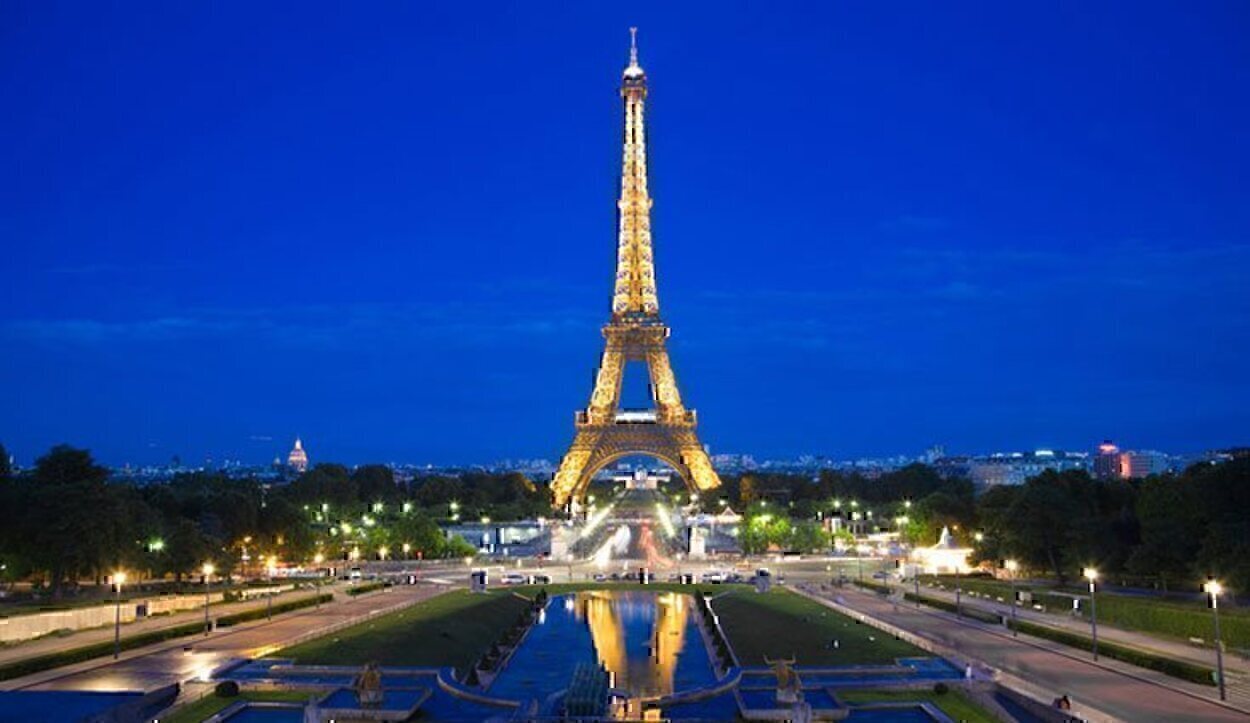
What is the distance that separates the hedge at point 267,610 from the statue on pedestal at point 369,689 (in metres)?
17.4

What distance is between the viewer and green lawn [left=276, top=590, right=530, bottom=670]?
33375 mm

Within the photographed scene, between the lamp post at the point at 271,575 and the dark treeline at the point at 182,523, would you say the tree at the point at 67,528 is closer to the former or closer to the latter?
the dark treeline at the point at 182,523

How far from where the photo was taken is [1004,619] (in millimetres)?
40500

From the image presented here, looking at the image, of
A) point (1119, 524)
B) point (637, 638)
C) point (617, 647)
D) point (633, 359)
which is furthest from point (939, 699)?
point (633, 359)

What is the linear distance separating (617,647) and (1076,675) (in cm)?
1422

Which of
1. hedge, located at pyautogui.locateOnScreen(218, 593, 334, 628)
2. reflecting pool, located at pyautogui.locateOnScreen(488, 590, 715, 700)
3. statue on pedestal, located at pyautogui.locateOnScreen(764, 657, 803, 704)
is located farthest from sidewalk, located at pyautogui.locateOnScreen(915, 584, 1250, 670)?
hedge, located at pyautogui.locateOnScreen(218, 593, 334, 628)

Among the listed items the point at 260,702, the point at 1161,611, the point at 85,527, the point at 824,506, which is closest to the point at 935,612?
the point at 1161,611

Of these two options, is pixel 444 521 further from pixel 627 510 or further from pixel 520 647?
pixel 520 647

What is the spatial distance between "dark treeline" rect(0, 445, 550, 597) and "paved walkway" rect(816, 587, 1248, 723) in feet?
94.6

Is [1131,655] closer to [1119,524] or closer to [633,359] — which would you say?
[1119,524]

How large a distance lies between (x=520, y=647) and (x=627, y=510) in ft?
307

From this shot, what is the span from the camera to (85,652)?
32.6 meters

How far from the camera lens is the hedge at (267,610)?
4131 centimetres

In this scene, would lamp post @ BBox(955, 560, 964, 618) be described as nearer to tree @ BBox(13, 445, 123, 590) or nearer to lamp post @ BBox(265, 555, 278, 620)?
lamp post @ BBox(265, 555, 278, 620)
